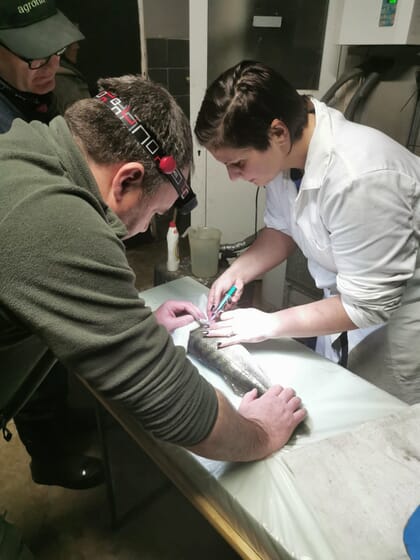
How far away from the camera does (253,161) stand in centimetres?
116

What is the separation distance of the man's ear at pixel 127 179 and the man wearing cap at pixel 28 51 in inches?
33.5

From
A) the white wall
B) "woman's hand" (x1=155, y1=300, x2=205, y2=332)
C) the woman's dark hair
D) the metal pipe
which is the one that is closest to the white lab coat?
the woman's dark hair

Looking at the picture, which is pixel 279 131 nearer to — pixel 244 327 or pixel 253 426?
pixel 244 327

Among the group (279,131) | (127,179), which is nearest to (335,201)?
(279,131)

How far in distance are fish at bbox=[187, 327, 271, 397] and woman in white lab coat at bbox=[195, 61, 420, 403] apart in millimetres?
51

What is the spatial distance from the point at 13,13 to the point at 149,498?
6.04ft

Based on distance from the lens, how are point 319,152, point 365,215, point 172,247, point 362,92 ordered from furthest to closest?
point 362,92 < point 172,247 < point 319,152 < point 365,215

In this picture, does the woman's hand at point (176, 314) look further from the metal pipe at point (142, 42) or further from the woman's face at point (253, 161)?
the metal pipe at point (142, 42)

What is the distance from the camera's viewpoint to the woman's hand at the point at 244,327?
1.23 metres

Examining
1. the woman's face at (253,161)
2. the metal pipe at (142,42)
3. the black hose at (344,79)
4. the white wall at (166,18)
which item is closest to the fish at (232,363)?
the woman's face at (253,161)

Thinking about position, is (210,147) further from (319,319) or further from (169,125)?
(319,319)

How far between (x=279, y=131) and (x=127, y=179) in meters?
0.52

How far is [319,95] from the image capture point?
276 centimetres

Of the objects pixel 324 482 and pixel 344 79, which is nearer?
pixel 324 482
